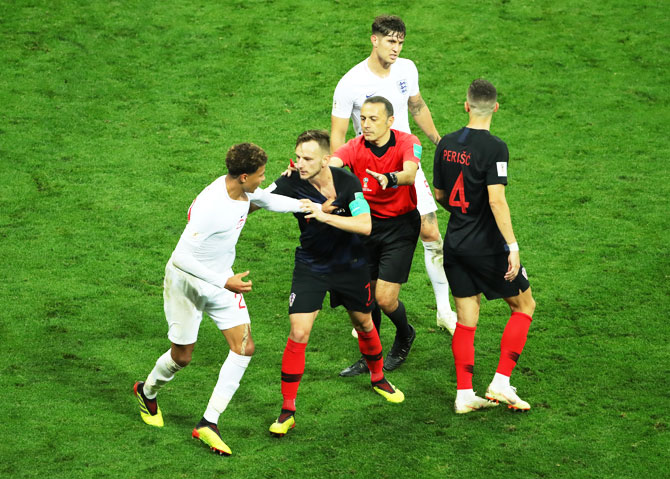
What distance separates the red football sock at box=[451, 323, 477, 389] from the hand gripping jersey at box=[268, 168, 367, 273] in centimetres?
94

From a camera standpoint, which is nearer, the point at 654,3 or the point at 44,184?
the point at 44,184

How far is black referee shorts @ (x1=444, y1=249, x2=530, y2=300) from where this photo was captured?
20.7 ft

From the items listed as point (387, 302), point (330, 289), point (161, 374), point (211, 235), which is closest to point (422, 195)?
point (387, 302)

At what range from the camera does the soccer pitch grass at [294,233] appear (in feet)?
Result: 20.0

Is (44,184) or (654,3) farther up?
(654,3)

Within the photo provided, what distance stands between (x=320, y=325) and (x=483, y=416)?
2163 millimetres

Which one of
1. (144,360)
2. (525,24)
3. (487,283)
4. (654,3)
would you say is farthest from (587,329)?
(654,3)

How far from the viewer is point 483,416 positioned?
645cm

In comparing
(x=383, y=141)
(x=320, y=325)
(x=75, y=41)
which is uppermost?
(x=383, y=141)

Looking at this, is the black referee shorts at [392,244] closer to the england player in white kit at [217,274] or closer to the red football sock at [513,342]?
the red football sock at [513,342]

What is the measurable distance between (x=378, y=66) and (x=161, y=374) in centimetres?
329

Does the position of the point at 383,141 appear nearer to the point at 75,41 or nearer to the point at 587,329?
the point at 587,329

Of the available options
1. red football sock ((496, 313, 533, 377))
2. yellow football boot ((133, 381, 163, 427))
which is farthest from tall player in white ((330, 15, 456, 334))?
yellow football boot ((133, 381, 163, 427))

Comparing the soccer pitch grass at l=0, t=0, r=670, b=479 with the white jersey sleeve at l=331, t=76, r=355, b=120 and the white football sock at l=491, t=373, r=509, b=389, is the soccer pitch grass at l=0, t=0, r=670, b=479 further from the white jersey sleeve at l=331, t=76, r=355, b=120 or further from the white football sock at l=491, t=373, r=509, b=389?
the white jersey sleeve at l=331, t=76, r=355, b=120
